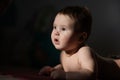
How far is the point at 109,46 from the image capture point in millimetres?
1774

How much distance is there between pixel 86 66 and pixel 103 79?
6.5 inches

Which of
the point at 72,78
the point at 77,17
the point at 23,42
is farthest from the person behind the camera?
the point at 23,42

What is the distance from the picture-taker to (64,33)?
1176mm

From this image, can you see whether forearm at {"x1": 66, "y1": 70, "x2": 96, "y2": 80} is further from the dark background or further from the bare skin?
the dark background

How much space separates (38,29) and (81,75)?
71 centimetres

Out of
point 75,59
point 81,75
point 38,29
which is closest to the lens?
point 81,75

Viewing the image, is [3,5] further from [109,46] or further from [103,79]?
[109,46]

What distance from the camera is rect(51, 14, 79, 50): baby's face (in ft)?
3.85

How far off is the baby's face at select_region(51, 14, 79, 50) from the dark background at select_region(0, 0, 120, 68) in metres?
0.52

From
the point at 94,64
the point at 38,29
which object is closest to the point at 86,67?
the point at 94,64

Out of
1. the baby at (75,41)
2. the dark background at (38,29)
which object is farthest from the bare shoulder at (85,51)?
the dark background at (38,29)

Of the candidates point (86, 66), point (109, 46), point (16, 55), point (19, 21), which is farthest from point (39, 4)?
point (86, 66)

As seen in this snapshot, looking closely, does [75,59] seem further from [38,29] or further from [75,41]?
[38,29]

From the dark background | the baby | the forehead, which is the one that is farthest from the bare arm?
the dark background
